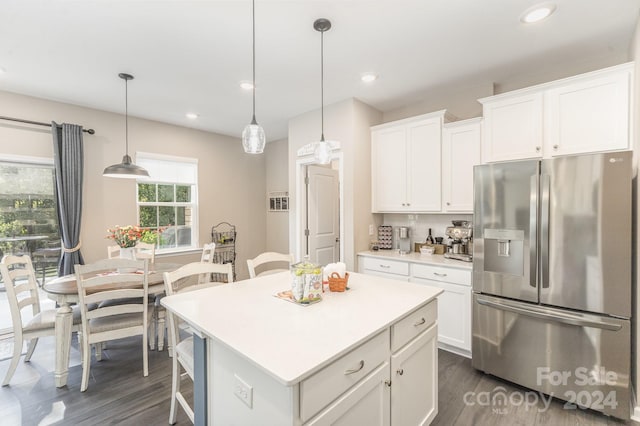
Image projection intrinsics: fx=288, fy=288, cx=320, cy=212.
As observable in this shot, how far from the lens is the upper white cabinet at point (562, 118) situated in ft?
7.06

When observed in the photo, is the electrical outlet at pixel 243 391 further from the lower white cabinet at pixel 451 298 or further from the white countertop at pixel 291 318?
the lower white cabinet at pixel 451 298

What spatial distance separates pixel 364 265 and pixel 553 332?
1791mm

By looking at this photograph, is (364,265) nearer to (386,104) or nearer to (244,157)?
(386,104)

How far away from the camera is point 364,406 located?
123cm

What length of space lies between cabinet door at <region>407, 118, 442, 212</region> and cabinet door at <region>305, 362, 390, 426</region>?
2246 mm

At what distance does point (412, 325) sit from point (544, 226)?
1.39 metres

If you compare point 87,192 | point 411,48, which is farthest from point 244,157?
point 411,48

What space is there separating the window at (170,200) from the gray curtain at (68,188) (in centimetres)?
75

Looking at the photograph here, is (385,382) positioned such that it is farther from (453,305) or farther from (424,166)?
(424,166)

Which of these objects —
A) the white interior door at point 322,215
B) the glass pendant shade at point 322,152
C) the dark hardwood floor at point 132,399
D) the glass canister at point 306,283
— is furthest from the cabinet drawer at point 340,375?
the white interior door at point 322,215

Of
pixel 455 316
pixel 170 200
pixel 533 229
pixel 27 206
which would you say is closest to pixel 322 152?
pixel 533 229

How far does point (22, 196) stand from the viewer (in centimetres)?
335

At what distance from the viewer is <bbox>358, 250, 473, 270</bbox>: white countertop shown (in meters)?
2.79

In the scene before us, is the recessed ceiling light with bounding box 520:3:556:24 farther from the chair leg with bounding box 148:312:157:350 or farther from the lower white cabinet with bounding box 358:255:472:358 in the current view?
the chair leg with bounding box 148:312:157:350
